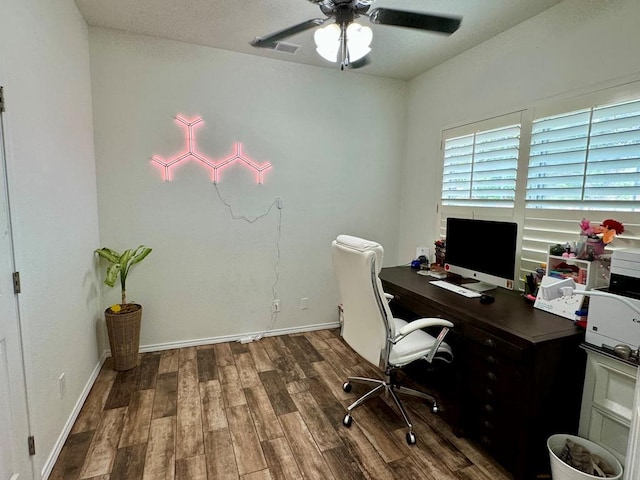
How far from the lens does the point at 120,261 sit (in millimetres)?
2701

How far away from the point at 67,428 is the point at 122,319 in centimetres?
84

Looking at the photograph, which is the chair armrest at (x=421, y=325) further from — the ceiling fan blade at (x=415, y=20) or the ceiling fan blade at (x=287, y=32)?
the ceiling fan blade at (x=287, y=32)

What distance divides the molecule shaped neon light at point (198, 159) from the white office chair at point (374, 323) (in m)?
1.56

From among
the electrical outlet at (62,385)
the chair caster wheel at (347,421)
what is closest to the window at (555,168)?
the chair caster wheel at (347,421)

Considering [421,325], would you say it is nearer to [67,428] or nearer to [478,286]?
[478,286]

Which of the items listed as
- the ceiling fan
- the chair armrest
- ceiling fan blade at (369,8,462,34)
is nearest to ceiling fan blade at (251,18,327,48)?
the ceiling fan

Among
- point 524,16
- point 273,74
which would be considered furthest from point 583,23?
point 273,74

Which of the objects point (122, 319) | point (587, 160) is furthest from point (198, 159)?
point (587, 160)

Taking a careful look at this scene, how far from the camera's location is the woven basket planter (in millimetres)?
2627

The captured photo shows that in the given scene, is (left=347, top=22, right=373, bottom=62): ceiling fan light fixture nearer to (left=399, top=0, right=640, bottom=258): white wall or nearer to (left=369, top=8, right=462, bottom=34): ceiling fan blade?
(left=369, top=8, right=462, bottom=34): ceiling fan blade

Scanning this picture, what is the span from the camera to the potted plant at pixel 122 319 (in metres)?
2.63

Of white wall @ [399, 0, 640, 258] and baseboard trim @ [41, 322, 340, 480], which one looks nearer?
baseboard trim @ [41, 322, 340, 480]

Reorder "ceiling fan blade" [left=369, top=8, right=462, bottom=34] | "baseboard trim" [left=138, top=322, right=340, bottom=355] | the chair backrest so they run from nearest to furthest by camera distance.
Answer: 1. "ceiling fan blade" [left=369, top=8, right=462, bottom=34]
2. the chair backrest
3. "baseboard trim" [left=138, top=322, right=340, bottom=355]

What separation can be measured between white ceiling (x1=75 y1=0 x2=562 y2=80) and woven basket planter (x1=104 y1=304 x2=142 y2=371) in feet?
7.60
